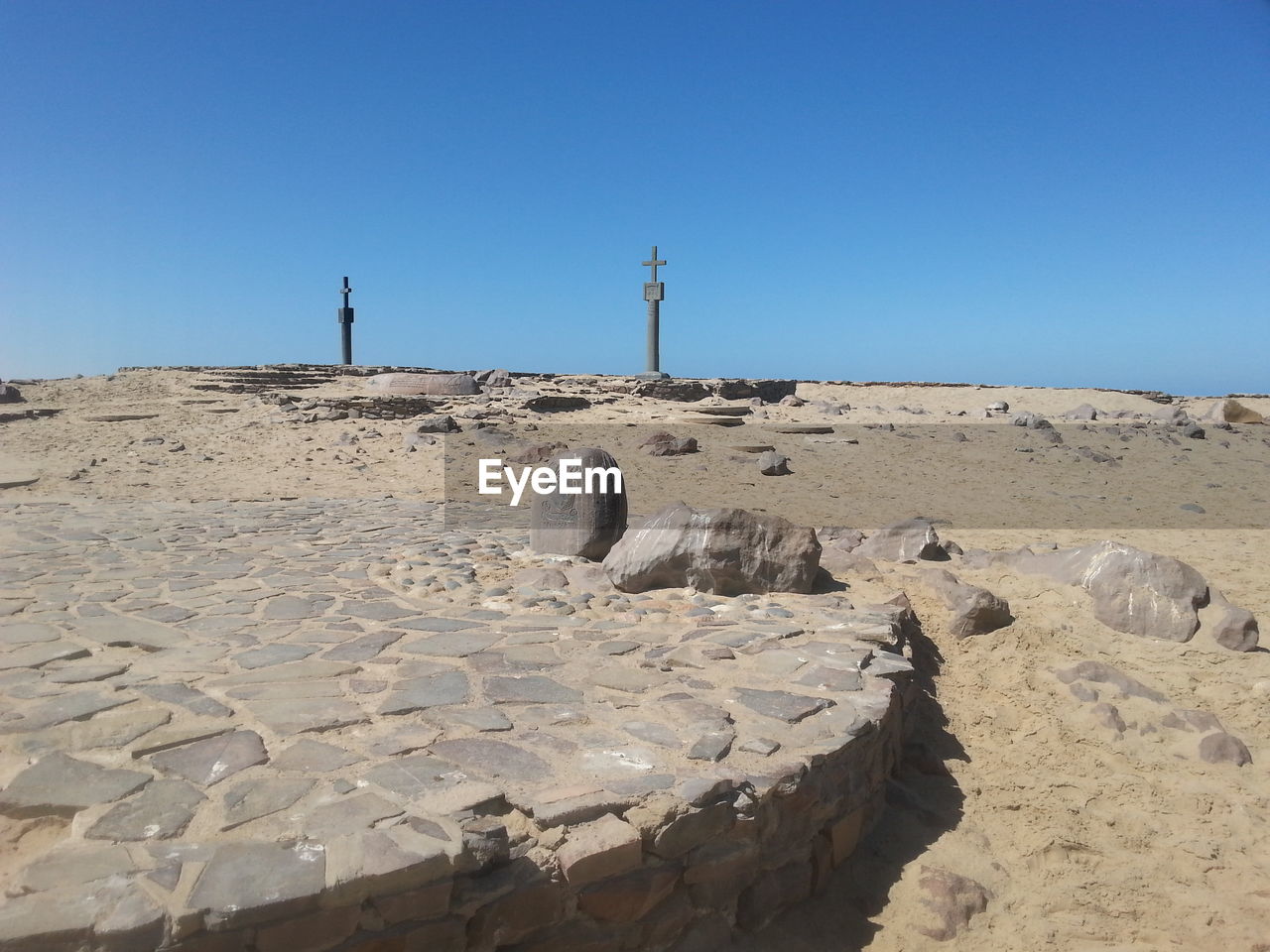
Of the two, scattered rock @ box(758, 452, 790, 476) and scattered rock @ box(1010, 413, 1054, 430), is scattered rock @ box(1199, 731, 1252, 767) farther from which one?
scattered rock @ box(1010, 413, 1054, 430)

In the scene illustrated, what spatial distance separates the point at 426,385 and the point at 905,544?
36.8 ft

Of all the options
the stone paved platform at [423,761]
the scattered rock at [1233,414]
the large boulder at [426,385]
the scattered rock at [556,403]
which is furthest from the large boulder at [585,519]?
the scattered rock at [1233,414]

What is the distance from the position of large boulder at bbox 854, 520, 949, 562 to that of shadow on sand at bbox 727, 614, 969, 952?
2.09m

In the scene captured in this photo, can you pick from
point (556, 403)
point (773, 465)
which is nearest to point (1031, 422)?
point (773, 465)

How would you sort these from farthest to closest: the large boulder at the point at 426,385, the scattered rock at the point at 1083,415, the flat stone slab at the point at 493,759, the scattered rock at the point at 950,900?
the scattered rock at the point at 1083,415 → the large boulder at the point at 426,385 → the scattered rock at the point at 950,900 → the flat stone slab at the point at 493,759

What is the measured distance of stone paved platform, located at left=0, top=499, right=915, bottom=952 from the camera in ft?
6.84

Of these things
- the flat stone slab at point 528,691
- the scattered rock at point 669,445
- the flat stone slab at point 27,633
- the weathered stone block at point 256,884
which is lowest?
the flat stone slab at point 528,691

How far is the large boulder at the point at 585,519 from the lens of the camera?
6.14m

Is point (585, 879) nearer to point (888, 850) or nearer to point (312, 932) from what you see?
point (312, 932)

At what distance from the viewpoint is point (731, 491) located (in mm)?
10516

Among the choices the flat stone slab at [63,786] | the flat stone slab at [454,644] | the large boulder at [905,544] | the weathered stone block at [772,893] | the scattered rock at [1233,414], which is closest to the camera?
the flat stone slab at [63,786]

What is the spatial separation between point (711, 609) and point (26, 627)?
335cm

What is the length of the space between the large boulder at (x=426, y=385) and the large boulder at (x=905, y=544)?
34.8ft

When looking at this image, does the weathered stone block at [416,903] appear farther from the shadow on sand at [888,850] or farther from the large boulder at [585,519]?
the large boulder at [585,519]
